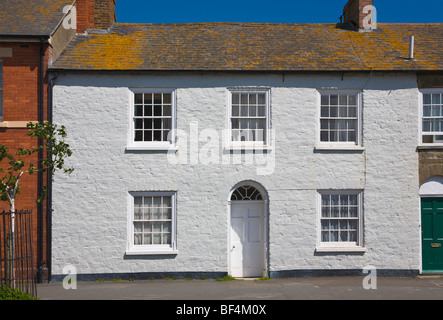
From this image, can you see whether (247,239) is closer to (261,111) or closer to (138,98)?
(261,111)

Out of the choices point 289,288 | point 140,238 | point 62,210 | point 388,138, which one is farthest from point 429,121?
point 62,210

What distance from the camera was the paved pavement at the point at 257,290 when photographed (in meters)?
11.7

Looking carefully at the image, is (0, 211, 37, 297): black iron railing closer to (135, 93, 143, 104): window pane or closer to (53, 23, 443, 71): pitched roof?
(135, 93, 143, 104): window pane

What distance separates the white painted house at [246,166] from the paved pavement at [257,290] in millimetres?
585

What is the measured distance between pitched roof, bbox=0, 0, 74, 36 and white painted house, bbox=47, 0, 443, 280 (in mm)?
1390

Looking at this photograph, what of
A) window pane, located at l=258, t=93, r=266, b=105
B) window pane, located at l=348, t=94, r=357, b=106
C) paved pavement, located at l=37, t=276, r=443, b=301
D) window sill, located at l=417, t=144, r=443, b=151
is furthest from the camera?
window pane, located at l=348, t=94, r=357, b=106

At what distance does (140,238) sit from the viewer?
1435cm

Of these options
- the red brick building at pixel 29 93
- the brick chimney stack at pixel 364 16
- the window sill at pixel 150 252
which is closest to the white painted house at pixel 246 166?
the window sill at pixel 150 252

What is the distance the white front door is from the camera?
574 inches

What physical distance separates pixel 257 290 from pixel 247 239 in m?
2.33

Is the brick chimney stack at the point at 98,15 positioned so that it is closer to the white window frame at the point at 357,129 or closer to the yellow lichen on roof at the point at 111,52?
the yellow lichen on roof at the point at 111,52

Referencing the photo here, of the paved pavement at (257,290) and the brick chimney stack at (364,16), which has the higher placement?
the brick chimney stack at (364,16)

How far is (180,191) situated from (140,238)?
1.85 m

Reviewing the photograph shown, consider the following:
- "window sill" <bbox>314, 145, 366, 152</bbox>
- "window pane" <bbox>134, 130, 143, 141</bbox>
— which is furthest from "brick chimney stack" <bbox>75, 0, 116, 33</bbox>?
"window sill" <bbox>314, 145, 366, 152</bbox>
